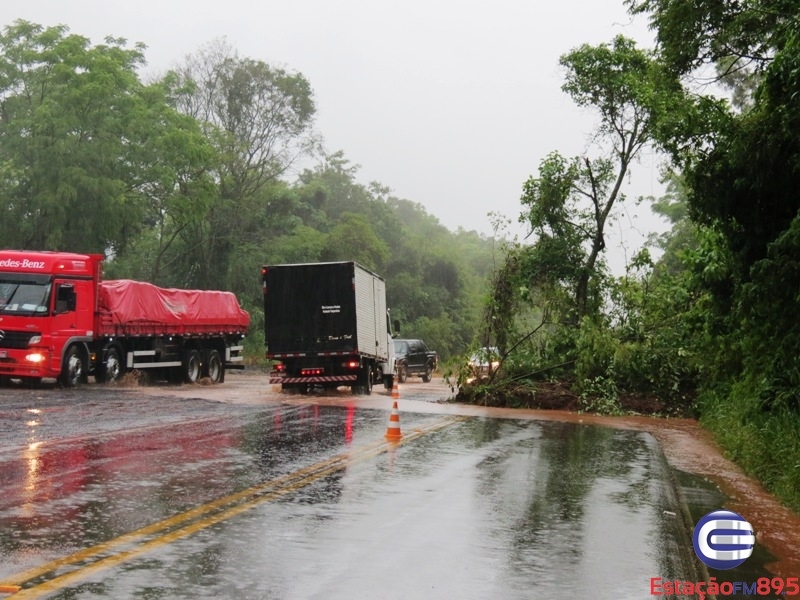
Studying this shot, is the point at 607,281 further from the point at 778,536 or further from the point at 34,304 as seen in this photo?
the point at 778,536

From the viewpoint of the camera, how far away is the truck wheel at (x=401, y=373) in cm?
4078

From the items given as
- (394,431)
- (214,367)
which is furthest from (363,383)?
(394,431)

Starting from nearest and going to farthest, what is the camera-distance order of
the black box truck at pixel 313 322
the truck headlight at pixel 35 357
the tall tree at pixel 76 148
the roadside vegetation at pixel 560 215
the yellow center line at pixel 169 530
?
the yellow center line at pixel 169 530 < the roadside vegetation at pixel 560 215 < the truck headlight at pixel 35 357 < the black box truck at pixel 313 322 < the tall tree at pixel 76 148

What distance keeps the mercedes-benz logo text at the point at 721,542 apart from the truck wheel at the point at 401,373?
32.3 metres

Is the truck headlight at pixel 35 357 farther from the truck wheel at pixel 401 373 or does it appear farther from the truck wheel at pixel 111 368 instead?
the truck wheel at pixel 401 373

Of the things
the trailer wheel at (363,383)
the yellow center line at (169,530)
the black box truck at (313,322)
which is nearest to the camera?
the yellow center line at (169,530)

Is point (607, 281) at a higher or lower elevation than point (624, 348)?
higher

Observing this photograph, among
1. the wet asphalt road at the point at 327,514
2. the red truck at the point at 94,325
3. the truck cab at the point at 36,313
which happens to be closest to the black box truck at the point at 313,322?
the red truck at the point at 94,325

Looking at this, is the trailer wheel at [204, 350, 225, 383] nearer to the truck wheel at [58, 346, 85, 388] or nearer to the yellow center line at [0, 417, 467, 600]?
the truck wheel at [58, 346, 85, 388]

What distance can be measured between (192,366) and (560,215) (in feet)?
40.7

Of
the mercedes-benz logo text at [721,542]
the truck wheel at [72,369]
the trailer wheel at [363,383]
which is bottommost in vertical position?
the mercedes-benz logo text at [721,542]

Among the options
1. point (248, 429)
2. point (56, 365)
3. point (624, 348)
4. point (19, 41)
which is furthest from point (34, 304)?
point (19, 41)

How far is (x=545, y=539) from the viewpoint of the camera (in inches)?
324

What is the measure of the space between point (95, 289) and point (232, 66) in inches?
1316
